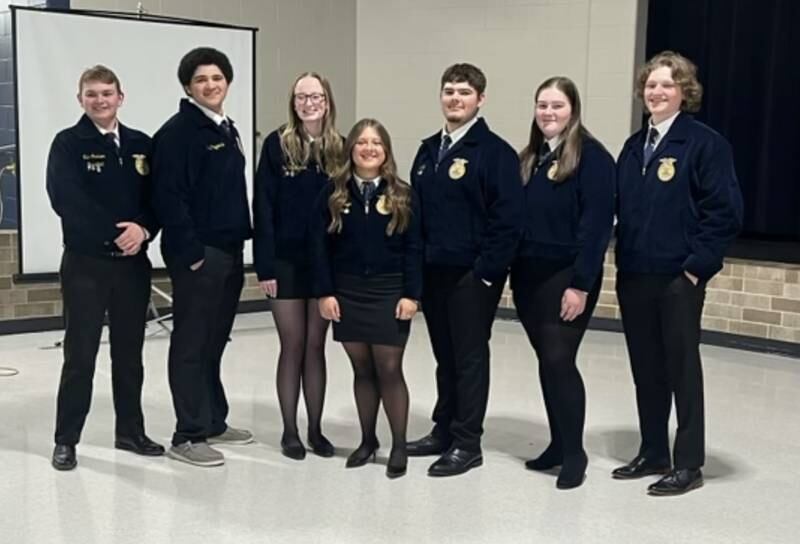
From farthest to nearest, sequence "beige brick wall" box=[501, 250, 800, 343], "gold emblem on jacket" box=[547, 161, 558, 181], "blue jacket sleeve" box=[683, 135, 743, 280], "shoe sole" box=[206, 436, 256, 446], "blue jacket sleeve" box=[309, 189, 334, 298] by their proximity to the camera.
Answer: "beige brick wall" box=[501, 250, 800, 343] < "shoe sole" box=[206, 436, 256, 446] < "blue jacket sleeve" box=[309, 189, 334, 298] < "gold emblem on jacket" box=[547, 161, 558, 181] < "blue jacket sleeve" box=[683, 135, 743, 280]

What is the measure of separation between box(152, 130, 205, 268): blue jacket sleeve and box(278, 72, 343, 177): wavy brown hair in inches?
15.3

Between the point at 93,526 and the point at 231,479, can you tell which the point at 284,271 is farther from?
the point at 93,526

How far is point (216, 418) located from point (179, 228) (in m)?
0.97

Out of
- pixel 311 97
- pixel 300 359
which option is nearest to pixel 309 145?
pixel 311 97

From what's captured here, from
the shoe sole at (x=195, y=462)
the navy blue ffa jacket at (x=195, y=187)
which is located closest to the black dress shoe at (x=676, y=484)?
the shoe sole at (x=195, y=462)

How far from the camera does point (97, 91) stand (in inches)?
144

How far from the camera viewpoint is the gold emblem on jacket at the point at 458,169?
11.7ft

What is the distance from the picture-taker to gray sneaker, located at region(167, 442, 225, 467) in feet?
12.6

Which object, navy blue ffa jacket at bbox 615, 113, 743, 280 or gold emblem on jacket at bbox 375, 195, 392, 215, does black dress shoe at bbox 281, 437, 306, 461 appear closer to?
gold emblem on jacket at bbox 375, 195, 392, 215

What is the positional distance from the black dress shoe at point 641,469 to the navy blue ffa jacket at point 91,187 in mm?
2161

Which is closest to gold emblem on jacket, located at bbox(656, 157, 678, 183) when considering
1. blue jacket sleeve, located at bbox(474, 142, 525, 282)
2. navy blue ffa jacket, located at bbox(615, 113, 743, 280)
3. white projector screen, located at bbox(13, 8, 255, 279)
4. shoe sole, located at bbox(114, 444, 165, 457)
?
navy blue ffa jacket, located at bbox(615, 113, 743, 280)

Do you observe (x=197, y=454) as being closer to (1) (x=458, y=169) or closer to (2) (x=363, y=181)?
(2) (x=363, y=181)

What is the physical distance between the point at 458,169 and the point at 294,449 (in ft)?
4.46

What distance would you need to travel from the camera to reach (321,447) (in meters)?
3.99
